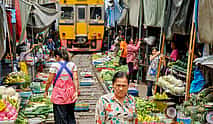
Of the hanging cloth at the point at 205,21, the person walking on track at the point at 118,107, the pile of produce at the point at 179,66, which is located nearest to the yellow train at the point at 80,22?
the pile of produce at the point at 179,66

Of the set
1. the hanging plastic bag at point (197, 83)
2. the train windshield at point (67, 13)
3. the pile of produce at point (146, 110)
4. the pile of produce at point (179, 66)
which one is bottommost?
the pile of produce at point (146, 110)

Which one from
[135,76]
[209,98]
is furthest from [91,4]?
[209,98]

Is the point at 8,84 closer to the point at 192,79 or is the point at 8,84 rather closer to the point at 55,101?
the point at 55,101

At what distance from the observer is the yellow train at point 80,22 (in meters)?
19.0

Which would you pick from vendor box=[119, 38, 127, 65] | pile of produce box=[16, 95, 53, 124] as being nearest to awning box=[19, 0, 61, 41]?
vendor box=[119, 38, 127, 65]

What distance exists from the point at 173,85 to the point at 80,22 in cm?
1330

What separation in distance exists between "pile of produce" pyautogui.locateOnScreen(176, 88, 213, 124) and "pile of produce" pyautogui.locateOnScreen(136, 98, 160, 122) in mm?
597

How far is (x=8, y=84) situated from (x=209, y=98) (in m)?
5.03

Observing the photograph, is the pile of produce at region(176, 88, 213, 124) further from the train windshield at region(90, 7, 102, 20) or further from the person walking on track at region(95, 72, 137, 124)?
the train windshield at region(90, 7, 102, 20)

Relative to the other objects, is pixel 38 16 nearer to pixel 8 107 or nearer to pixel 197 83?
pixel 8 107

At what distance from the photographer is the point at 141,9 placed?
9734mm

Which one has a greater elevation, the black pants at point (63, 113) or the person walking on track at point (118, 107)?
the person walking on track at point (118, 107)

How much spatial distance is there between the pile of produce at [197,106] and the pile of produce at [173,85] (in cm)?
60

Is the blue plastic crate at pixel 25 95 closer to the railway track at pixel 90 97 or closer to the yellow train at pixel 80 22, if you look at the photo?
the railway track at pixel 90 97
